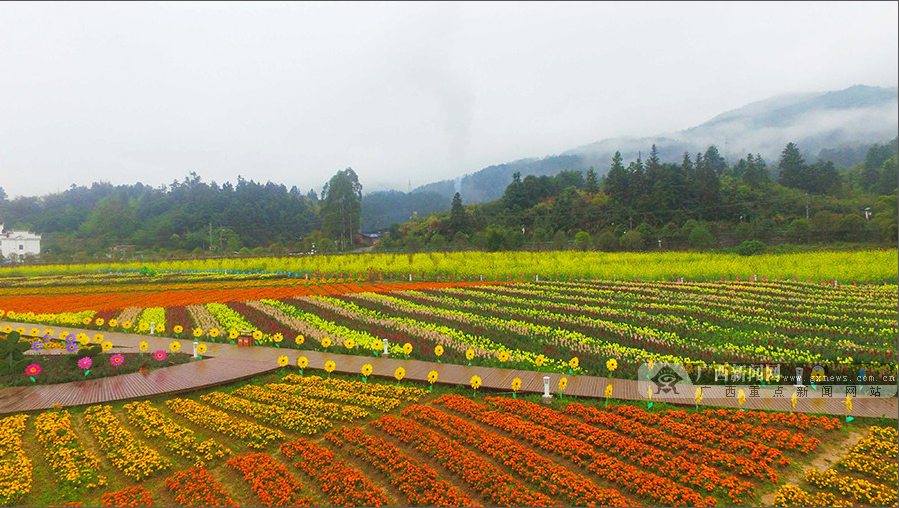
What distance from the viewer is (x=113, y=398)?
762cm

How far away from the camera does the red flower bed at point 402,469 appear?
4645mm

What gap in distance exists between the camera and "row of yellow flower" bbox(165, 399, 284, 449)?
6168 mm

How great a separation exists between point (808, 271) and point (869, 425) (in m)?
18.8

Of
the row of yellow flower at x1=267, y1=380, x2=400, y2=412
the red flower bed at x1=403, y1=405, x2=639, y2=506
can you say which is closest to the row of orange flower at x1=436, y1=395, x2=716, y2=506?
the red flower bed at x1=403, y1=405, x2=639, y2=506

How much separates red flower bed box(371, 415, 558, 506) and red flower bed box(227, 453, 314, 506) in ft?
4.94

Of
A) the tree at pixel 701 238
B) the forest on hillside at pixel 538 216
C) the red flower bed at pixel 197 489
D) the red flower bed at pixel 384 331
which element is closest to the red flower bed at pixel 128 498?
the red flower bed at pixel 197 489

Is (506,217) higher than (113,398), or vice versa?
(506,217)

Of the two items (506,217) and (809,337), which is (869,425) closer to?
(809,337)

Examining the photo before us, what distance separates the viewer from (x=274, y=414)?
22.6 feet

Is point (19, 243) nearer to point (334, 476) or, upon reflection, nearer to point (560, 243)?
point (334, 476)

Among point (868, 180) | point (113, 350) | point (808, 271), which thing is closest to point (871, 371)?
point (113, 350)

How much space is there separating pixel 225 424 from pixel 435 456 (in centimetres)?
332

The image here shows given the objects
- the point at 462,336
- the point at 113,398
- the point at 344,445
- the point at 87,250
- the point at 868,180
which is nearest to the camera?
the point at 344,445

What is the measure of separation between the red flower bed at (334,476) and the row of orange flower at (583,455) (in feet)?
6.84
